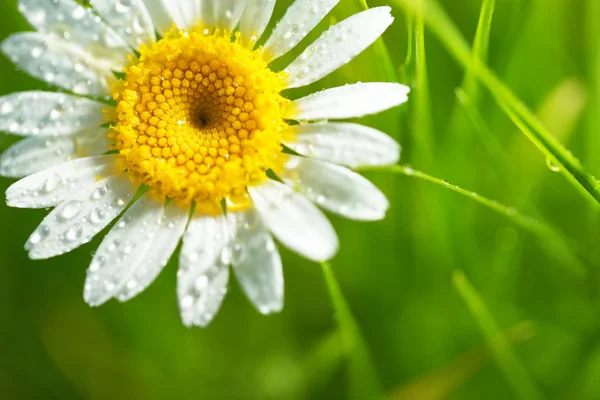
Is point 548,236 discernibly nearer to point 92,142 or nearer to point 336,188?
point 336,188

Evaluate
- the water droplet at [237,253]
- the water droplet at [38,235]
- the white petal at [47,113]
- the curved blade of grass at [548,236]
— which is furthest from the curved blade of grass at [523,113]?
the water droplet at [38,235]

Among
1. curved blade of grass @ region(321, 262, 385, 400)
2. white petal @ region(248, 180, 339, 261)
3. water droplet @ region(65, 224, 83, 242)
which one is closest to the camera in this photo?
white petal @ region(248, 180, 339, 261)

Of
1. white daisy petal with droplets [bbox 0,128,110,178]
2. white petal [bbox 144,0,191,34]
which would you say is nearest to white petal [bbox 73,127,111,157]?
white daisy petal with droplets [bbox 0,128,110,178]

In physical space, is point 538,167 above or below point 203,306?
above

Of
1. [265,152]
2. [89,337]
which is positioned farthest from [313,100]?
[89,337]

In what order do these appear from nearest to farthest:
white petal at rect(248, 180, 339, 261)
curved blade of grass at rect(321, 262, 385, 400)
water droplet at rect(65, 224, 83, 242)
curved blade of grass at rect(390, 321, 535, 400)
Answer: white petal at rect(248, 180, 339, 261) < water droplet at rect(65, 224, 83, 242) < curved blade of grass at rect(321, 262, 385, 400) < curved blade of grass at rect(390, 321, 535, 400)

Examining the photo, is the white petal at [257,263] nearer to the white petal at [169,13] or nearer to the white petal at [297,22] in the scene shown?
the white petal at [297,22]

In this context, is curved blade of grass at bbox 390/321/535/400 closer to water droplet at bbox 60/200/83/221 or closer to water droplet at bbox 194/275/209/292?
water droplet at bbox 194/275/209/292

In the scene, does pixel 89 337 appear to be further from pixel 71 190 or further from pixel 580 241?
pixel 580 241
